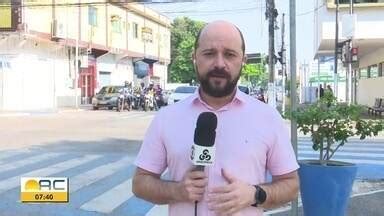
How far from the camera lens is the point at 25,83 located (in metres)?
34.6

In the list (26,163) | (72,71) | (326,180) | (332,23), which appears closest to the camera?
(326,180)

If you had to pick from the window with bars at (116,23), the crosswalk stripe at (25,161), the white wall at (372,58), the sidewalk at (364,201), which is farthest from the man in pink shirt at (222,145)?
the window with bars at (116,23)

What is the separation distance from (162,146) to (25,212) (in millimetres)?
5428

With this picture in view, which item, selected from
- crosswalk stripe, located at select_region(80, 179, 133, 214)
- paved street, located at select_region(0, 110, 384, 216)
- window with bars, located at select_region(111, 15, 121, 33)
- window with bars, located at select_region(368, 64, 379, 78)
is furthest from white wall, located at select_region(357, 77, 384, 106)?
crosswalk stripe, located at select_region(80, 179, 133, 214)

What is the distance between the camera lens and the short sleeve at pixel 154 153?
2564 millimetres

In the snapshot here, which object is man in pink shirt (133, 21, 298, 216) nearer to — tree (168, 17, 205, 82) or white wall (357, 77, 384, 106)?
white wall (357, 77, 384, 106)

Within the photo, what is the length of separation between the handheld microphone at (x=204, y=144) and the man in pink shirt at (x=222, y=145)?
0.17 meters

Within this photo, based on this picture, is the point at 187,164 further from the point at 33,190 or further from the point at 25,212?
the point at 25,212

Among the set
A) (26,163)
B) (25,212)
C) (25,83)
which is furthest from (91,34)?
(25,212)

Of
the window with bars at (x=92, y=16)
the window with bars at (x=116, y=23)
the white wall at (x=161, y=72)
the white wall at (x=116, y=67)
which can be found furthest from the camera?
the white wall at (x=161, y=72)

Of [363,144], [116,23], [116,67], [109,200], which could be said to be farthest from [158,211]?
[116,67]

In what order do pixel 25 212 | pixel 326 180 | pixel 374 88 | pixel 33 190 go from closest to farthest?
pixel 33 190
pixel 326 180
pixel 25 212
pixel 374 88

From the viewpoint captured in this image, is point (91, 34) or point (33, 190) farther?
point (91, 34)
